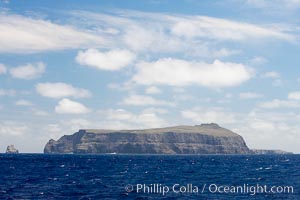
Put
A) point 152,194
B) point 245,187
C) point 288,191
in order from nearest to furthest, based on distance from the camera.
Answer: point 152,194 < point 288,191 < point 245,187

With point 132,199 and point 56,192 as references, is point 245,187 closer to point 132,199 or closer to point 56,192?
point 132,199

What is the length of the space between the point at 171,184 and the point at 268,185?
1613 centimetres

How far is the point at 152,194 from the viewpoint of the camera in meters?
58.8

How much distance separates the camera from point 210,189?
6469 cm

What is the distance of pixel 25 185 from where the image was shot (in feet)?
226

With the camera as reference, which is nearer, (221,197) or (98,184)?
(221,197)

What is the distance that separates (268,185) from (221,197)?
Result: 1950 cm

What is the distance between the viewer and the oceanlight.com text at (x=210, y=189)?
6200 centimetres

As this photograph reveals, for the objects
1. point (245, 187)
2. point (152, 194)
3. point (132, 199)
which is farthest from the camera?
point (245, 187)

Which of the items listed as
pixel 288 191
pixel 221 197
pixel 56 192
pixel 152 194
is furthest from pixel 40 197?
pixel 288 191

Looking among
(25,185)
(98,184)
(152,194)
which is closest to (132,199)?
(152,194)

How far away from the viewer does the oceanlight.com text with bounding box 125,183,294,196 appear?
6200 cm

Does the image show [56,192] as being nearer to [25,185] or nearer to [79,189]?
[79,189]

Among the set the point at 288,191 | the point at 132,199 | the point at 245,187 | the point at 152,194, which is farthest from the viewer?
the point at 245,187
